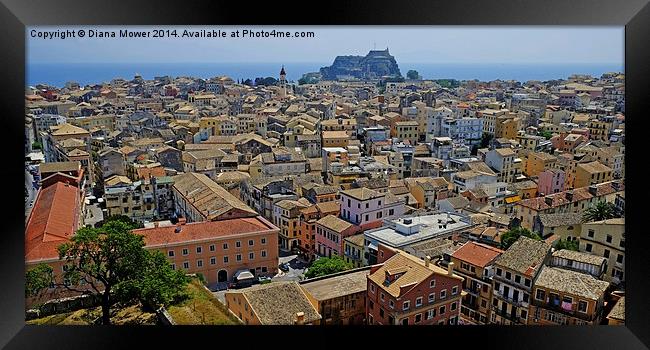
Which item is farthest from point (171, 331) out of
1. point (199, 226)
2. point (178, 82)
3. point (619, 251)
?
point (178, 82)

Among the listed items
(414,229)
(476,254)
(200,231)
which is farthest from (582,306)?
(200,231)

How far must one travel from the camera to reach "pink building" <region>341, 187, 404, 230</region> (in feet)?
21.6

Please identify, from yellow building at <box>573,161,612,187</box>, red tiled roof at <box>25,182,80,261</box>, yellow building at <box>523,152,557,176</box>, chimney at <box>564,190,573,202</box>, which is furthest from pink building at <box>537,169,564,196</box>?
red tiled roof at <box>25,182,80,261</box>

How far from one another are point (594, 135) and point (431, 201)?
17.1ft

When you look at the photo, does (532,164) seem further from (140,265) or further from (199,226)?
(140,265)

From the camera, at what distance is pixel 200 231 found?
5.47 meters

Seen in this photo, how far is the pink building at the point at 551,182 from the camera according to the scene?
28.5 ft

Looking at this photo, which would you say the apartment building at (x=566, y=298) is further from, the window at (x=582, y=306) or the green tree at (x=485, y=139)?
the green tree at (x=485, y=139)

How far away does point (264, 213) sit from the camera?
25.7 ft

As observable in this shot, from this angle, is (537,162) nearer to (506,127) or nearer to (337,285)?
(506,127)

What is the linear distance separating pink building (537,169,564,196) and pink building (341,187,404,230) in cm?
324

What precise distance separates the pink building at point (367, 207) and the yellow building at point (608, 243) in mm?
2372

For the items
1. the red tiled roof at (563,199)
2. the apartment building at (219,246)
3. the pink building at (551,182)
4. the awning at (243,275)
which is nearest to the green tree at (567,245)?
the red tiled roof at (563,199)

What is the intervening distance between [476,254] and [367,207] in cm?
201
